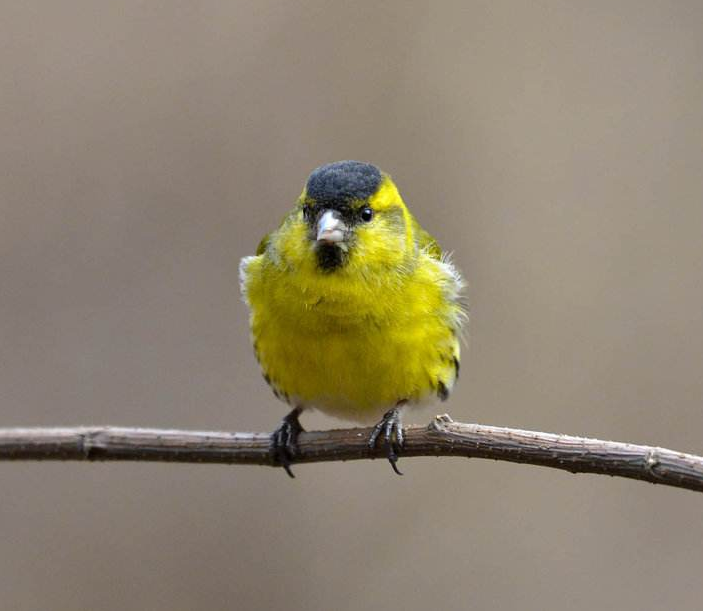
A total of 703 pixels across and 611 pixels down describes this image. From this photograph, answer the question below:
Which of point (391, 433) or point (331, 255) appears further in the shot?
point (331, 255)

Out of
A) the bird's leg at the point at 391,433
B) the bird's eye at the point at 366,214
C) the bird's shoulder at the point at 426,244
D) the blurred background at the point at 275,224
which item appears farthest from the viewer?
the blurred background at the point at 275,224

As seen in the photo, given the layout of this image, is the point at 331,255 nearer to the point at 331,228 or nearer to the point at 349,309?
the point at 331,228

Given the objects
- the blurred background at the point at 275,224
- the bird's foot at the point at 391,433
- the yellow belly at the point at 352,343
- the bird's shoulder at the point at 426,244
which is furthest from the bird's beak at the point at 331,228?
the blurred background at the point at 275,224

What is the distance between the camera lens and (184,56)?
26.4 feet

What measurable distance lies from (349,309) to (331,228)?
1.25ft

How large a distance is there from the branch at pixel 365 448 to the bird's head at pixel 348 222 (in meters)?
0.80

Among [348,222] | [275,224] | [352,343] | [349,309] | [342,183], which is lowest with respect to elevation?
[352,343]

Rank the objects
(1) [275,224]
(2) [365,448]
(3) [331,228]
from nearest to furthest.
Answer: (2) [365,448] < (3) [331,228] < (1) [275,224]

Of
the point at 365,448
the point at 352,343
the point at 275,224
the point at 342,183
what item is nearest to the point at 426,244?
the point at 342,183

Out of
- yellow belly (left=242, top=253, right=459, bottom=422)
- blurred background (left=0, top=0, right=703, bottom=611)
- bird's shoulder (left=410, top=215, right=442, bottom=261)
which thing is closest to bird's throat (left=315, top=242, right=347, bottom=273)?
yellow belly (left=242, top=253, right=459, bottom=422)

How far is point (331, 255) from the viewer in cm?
513

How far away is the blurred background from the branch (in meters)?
2.21

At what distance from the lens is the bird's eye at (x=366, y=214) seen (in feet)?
17.2

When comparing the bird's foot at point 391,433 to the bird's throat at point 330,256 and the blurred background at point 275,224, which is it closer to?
the bird's throat at point 330,256
